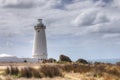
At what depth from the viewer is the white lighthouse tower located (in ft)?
234

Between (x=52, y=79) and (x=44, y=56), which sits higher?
(x=44, y=56)

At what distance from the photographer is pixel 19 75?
28.1 metres

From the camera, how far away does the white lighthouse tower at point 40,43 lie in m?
71.2

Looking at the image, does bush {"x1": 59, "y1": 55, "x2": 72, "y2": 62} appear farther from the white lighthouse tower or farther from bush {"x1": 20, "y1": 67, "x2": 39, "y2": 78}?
bush {"x1": 20, "y1": 67, "x2": 39, "y2": 78}

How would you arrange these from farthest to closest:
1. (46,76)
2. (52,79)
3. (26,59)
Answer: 1. (26,59)
2. (46,76)
3. (52,79)

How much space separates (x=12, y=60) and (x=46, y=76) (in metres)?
43.0

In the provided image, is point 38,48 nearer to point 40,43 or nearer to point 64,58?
point 40,43

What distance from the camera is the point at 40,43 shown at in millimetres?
71812

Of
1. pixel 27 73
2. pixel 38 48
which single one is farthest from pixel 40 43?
pixel 27 73

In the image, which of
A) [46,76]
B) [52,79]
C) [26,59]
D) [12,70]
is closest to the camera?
[52,79]

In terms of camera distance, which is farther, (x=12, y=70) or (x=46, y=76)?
(x=12, y=70)

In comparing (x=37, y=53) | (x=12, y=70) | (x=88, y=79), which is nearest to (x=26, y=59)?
(x=37, y=53)

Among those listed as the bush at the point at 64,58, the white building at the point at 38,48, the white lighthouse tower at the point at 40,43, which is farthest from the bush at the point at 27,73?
the white lighthouse tower at the point at 40,43

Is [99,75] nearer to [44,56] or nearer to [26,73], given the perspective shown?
[26,73]
